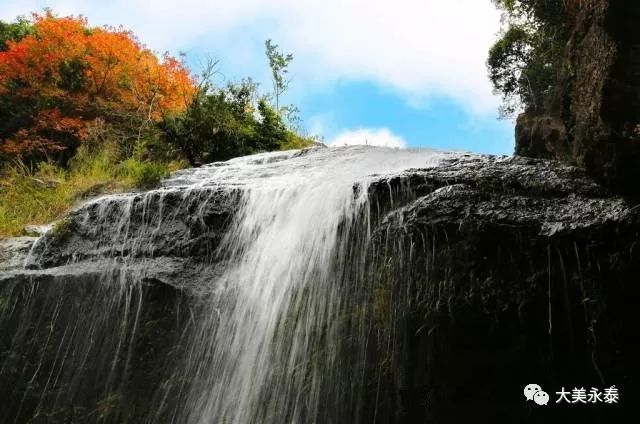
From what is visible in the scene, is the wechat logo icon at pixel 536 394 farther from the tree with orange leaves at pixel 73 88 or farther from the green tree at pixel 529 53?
the tree with orange leaves at pixel 73 88

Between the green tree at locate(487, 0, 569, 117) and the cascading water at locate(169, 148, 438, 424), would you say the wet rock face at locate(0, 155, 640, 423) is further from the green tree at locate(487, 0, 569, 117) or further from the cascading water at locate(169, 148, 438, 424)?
the green tree at locate(487, 0, 569, 117)

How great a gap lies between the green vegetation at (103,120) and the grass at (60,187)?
0.02 m

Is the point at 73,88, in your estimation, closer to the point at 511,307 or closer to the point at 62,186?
the point at 62,186

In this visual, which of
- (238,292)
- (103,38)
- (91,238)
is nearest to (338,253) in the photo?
(238,292)

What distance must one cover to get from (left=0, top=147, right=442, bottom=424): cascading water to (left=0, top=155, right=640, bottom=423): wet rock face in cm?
4

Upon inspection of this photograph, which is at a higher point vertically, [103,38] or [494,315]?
[103,38]

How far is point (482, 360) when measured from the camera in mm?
4270

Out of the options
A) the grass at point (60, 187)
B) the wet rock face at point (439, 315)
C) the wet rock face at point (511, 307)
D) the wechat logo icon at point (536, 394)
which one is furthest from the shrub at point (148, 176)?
the wechat logo icon at point (536, 394)

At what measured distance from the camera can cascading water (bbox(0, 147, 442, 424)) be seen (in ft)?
15.5

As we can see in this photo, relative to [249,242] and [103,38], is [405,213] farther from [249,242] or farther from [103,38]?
[103,38]

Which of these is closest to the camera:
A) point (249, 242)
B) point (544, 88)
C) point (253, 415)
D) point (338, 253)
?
point (253, 415)

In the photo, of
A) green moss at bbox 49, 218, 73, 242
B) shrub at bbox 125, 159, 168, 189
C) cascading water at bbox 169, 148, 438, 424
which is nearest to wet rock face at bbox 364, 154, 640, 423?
cascading water at bbox 169, 148, 438, 424

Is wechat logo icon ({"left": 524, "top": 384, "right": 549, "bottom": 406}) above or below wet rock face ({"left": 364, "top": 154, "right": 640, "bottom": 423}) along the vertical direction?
below

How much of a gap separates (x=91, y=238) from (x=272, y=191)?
2453mm
